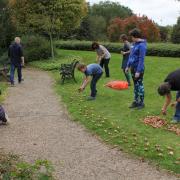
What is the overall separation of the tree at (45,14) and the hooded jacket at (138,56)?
17520mm

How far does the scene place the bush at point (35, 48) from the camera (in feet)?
98.8

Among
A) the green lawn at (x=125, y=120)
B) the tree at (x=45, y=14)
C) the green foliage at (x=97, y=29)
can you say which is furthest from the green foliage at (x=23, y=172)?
the green foliage at (x=97, y=29)

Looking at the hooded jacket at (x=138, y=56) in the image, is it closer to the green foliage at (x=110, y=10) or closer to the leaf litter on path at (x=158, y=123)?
the leaf litter on path at (x=158, y=123)

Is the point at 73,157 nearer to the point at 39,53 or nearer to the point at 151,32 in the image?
the point at 39,53

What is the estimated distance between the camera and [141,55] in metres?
11.9

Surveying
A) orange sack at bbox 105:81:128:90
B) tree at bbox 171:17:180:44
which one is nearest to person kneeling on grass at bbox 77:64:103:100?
orange sack at bbox 105:81:128:90

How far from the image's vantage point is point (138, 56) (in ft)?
39.5

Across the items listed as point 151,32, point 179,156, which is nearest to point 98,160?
point 179,156

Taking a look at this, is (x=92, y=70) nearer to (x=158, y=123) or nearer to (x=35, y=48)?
(x=158, y=123)

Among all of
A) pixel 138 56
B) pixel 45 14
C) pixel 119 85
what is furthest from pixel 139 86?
pixel 45 14

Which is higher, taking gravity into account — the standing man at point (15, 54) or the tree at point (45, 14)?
the tree at point (45, 14)

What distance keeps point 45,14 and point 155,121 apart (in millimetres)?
19687

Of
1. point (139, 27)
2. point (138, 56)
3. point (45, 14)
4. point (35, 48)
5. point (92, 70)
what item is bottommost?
point (35, 48)

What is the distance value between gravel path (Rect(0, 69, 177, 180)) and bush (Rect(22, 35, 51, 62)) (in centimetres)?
1578
